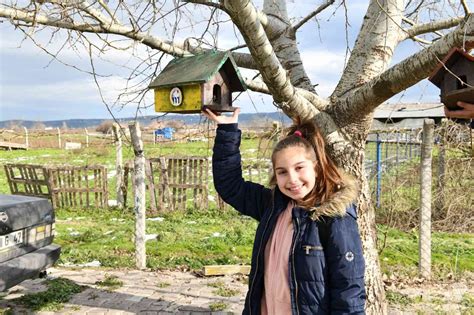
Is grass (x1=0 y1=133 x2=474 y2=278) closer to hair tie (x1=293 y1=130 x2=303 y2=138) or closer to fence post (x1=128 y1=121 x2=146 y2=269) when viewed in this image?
fence post (x1=128 y1=121 x2=146 y2=269)

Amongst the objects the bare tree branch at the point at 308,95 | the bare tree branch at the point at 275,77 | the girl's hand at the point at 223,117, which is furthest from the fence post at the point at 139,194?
the girl's hand at the point at 223,117

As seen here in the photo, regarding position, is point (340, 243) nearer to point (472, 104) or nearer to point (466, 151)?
point (472, 104)

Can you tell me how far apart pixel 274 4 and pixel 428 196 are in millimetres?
2922

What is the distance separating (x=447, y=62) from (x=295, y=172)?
1.13 metres

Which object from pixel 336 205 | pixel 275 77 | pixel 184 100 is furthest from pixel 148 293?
pixel 336 205

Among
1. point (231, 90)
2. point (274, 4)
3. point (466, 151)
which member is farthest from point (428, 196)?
point (231, 90)

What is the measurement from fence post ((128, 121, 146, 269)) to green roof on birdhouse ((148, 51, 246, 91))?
2711mm

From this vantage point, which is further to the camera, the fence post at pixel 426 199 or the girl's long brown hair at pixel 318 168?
the fence post at pixel 426 199

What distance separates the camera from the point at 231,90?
8.80ft

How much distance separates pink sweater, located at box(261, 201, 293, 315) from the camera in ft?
6.41

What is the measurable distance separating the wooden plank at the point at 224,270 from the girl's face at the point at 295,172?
136 inches

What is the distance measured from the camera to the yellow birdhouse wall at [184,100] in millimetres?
2410

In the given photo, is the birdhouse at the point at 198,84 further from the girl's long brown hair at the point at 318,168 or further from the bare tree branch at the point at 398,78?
the bare tree branch at the point at 398,78

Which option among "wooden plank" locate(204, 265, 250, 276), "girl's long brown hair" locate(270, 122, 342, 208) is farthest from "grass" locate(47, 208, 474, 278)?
"girl's long brown hair" locate(270, 122, 342, 208)
